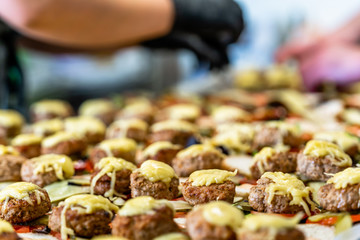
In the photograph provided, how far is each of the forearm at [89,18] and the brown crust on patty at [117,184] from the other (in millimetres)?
976

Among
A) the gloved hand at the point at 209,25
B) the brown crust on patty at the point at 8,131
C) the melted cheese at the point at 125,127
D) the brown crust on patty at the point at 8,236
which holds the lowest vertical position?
the brown crust on patty at the point at 8,131

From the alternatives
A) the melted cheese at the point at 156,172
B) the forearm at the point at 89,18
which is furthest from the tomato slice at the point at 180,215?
the forearm at the point at 89,18

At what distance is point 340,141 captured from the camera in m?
1.74

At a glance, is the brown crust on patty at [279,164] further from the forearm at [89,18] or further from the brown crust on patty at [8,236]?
the forearm at [89,18]

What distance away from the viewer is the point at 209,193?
130 cm

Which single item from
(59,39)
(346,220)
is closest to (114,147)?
(59,39)

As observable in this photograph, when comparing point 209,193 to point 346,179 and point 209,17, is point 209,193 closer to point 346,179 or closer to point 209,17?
point 346,179

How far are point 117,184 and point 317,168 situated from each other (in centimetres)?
68

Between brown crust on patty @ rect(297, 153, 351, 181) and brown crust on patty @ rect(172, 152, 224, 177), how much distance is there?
1.04ft

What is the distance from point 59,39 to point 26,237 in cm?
135

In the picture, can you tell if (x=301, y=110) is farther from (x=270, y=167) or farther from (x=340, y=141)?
(x=270, y=167)

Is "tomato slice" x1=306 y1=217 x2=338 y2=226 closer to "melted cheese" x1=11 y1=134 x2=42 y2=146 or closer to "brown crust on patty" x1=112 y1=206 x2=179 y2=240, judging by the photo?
"brown crust on patty" x1=112 y1=206 x2=179 y2=240

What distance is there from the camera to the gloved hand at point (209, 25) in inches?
104

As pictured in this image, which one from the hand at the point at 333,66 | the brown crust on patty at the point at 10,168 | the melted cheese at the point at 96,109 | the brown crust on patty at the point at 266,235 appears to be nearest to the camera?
the brown crust on patty at the point at 266,235
